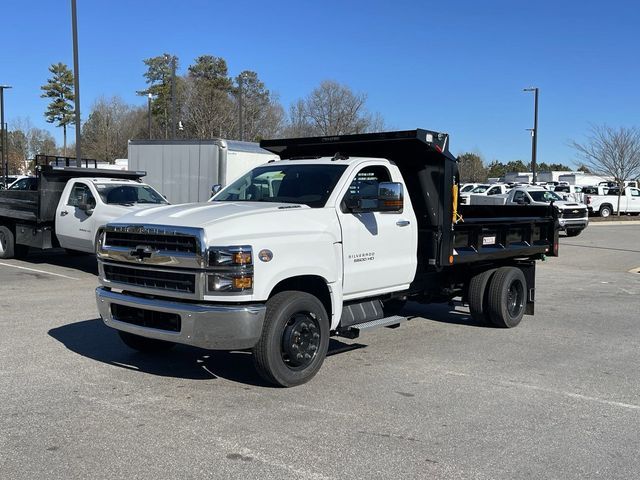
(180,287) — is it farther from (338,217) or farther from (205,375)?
(338,217)

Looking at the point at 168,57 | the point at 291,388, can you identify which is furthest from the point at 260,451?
the point at 168,57

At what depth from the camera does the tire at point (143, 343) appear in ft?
21.7

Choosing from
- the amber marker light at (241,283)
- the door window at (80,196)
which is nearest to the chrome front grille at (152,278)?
the amber marker light at (241,283)

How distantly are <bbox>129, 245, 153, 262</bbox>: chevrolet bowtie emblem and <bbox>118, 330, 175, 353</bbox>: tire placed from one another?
4.47 ft

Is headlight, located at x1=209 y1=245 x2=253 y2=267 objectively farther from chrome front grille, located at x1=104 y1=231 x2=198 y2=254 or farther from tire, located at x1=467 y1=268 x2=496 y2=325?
tire, located at x1=467 y1=268 x2=496 y2=325

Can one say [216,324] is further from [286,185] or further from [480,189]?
[480,189]

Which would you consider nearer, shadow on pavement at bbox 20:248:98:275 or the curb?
shadow on pavement at bbox 20:248:98:275

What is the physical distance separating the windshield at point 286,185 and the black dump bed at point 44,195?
793 cm

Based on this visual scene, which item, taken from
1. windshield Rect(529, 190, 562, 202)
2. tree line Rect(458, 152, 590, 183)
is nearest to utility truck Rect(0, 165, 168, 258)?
windshield Rect(529, 190, 562, 202)

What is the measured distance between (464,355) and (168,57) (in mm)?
61786

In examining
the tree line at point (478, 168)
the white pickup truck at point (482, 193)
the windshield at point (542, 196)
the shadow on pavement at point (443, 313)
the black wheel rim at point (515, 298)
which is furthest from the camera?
the tree line at point (478, 168)

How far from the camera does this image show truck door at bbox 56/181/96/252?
12.8 m

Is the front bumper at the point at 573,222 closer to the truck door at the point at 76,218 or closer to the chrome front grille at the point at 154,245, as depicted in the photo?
the truck door at the point at 76,218

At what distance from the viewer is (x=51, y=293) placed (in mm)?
10633
